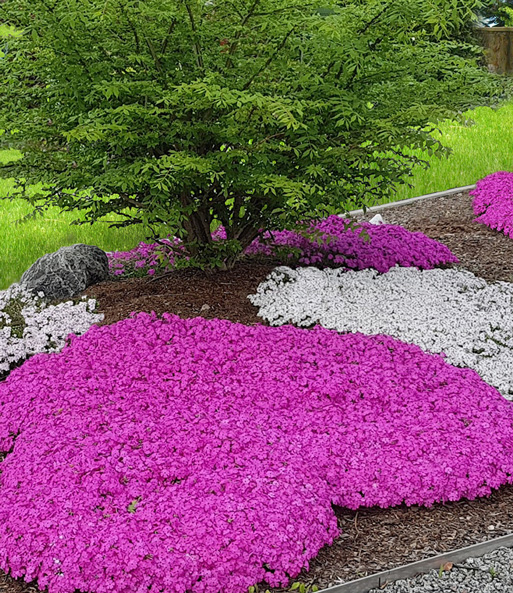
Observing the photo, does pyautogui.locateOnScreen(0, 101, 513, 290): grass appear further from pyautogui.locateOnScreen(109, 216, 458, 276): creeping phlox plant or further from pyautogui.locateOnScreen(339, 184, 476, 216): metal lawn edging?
pyautogui.locateOnScreen(109, 216, 458, 276): creeping phlox plant

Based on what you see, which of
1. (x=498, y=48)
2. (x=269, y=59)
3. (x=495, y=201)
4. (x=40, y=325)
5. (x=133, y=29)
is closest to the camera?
(x=133, y=29)

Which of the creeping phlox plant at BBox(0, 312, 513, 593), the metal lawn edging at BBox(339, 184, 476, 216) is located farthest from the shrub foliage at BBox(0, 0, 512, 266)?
the metal lawn edging at BBox(339, 184, 476, 216)

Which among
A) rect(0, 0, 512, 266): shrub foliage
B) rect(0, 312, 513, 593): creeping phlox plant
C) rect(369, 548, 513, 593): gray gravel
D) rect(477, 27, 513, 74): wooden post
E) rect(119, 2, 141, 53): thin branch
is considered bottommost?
rect(477, 27, 513, 74): wooden post

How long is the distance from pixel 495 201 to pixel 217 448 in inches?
230

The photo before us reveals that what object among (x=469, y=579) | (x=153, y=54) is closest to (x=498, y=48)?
(x=153, y=54)

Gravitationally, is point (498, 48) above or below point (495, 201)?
below

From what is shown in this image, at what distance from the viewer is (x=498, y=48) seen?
1747cm

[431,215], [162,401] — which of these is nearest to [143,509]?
[162,401]

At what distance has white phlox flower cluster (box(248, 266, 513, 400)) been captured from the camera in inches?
195

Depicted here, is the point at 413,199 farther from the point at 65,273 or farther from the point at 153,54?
the point at 153,54

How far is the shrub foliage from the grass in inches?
31.0

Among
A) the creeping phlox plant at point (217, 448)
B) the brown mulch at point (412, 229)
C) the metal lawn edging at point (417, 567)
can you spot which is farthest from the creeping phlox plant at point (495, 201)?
the metal lawn edging at point (417, 567)

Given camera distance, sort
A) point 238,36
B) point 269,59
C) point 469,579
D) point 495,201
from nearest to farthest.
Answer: point 469,579, point 269,59, point 238,36, point 495,201

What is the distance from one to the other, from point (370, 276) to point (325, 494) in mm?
2873
